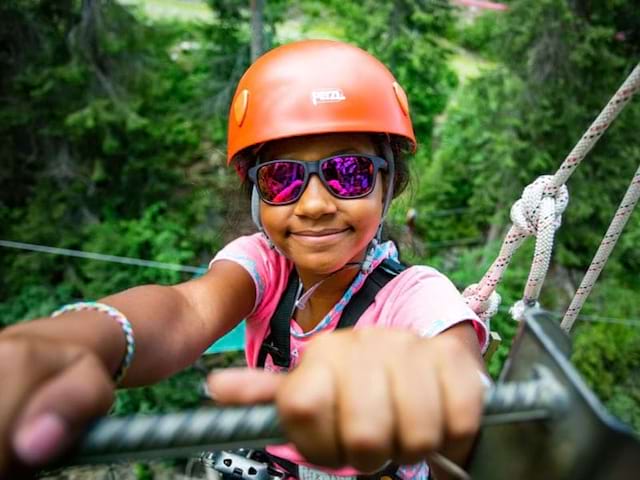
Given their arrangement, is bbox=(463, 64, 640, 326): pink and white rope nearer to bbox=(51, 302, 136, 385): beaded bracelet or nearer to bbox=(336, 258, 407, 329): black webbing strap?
bbox=(336, 258, 407, 329): black webbing strap

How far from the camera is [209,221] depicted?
7.84m

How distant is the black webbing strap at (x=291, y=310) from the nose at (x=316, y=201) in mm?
323

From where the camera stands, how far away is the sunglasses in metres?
1.29

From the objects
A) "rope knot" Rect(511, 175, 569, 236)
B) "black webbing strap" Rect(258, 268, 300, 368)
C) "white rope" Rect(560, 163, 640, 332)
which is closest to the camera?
"white rope" Rect(560, 163, 640, 332)

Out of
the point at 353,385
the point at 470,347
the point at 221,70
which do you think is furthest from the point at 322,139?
the point at 221,70

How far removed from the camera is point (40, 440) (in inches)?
19.9

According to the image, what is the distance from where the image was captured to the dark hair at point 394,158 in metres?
1.51

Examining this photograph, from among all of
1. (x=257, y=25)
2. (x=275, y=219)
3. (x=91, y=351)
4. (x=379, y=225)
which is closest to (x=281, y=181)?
(x=275, y=219)

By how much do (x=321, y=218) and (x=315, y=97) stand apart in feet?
1.15

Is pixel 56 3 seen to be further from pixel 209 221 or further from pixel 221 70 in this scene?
pixel 209 221

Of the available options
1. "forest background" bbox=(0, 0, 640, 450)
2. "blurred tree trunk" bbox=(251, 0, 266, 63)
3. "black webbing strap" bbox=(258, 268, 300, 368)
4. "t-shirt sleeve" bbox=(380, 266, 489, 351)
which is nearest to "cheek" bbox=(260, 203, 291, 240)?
"black webbing strap" bbox=(258, 268, 300, 368)

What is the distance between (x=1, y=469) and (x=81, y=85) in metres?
7.81

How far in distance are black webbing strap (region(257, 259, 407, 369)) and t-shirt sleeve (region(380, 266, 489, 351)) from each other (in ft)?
0.25

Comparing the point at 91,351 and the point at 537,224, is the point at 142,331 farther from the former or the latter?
the point at 537,224
